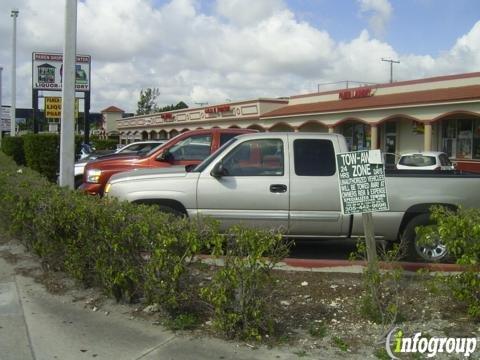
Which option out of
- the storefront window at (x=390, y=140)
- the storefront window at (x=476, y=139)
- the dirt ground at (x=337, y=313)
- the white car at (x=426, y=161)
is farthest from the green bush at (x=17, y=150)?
the storefront window at (x=476, y=139)

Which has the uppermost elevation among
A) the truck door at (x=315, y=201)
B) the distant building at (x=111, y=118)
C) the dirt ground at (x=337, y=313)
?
the distant building at (x=111, y=118)

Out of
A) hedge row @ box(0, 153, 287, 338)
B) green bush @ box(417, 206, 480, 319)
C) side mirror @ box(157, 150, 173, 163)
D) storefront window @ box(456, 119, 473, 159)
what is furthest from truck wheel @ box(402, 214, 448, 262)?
storefront window @ box(456, 119, 473, 159)

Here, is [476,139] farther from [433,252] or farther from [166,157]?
[433,252]

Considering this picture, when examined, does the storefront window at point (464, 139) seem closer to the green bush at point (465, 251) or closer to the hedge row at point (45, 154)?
the hedge row at point (45, 154)

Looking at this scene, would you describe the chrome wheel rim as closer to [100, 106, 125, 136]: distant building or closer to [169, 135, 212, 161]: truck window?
[169, 135, 212, 161]: truck window

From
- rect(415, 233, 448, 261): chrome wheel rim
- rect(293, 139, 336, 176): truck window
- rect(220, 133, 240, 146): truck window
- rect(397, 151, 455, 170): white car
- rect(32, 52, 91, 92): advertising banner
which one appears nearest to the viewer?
rect(415, 233, 448, 261): chrome wheel rim

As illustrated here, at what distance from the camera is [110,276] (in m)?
5.65

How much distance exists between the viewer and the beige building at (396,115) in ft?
86.5

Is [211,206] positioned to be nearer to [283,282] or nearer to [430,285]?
[283,282]

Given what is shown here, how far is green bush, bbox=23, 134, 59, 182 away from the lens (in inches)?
709

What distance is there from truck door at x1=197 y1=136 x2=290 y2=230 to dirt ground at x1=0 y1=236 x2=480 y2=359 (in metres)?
1.17

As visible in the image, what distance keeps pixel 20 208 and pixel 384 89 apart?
2723cm

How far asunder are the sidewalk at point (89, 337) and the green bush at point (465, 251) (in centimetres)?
119

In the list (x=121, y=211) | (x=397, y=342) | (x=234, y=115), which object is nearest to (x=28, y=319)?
(x=121, y=211)
